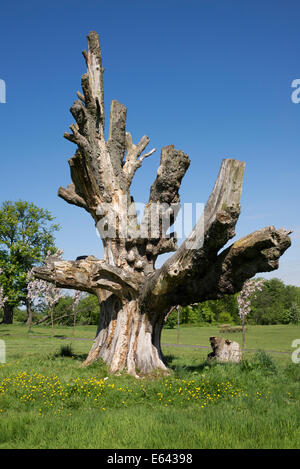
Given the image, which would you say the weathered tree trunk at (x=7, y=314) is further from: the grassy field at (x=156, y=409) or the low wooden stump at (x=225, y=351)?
the low wooden stump at (x=225, y=351)

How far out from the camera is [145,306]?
1076 centimetres

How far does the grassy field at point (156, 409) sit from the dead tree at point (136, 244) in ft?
5.38

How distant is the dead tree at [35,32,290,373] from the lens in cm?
848

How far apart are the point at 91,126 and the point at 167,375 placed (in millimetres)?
8048

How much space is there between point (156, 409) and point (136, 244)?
5.77 m

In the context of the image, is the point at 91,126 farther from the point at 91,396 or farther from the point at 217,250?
the point at 91,396

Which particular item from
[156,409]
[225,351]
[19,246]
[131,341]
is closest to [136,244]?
[131,341]

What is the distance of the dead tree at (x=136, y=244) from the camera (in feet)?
27.8

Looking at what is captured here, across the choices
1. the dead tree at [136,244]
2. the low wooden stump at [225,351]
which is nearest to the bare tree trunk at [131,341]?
the dead tree at [136,244]

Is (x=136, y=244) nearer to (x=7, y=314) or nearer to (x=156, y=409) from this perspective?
(x=156, y=409)

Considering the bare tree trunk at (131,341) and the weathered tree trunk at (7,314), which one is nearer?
the bare tree trunk at (131,341)

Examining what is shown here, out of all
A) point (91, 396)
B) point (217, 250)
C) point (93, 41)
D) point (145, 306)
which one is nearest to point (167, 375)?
point (145, 306)

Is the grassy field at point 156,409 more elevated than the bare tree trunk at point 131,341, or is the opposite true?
the bare tree trunk at point 131,341

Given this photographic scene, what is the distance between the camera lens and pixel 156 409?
7.21 metres
